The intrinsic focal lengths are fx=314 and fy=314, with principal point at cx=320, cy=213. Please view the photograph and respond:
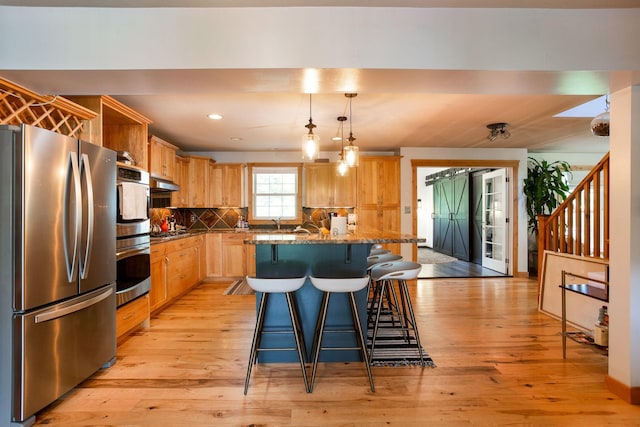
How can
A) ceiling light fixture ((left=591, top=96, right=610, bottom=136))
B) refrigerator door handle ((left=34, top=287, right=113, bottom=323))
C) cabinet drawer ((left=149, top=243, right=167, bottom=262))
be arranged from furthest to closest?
cabinet drawer ((left=149, top=243, right=167, bottom=262)) → ceiling light fixture ((left=591, top=96, right=610, bottom=136)) → refrigerator door handle ((left=34, top=287, right=113, bottom=323))

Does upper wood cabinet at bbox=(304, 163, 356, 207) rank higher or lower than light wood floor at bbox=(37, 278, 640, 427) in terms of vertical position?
higher

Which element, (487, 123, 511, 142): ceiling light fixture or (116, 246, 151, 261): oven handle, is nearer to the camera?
(116, 246, 151, 261): oven handle

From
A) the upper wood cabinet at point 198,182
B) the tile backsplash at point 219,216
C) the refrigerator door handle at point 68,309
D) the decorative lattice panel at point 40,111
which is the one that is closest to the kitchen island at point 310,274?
the refrigerator door handle at point 68,309

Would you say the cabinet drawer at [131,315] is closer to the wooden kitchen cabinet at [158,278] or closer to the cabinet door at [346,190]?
the wooden kitchen cabinet at [158,278]

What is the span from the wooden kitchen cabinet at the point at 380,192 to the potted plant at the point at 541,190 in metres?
2.40

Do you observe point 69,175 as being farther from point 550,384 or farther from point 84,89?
point 550,384

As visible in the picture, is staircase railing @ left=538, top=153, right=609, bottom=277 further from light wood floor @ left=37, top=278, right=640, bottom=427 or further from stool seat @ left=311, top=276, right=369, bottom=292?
stool seat @ left=311, top=276, right=369, bottom=292

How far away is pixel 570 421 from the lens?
1892mm

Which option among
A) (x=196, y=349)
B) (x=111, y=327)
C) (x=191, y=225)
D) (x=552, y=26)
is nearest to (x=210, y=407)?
(x=196, y=349)

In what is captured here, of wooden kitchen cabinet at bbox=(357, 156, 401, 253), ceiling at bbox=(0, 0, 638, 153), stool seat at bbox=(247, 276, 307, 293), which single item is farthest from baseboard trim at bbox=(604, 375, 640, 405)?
wooden kitchen cabinet at bbox=(357, 156, 401, 253)

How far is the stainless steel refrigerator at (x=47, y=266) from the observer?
179 centimetres

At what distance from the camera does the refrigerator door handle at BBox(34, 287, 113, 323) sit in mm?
1894

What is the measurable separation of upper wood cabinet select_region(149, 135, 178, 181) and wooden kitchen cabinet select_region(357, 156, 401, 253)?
10.1 feet

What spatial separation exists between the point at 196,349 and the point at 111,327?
2.35 ft
